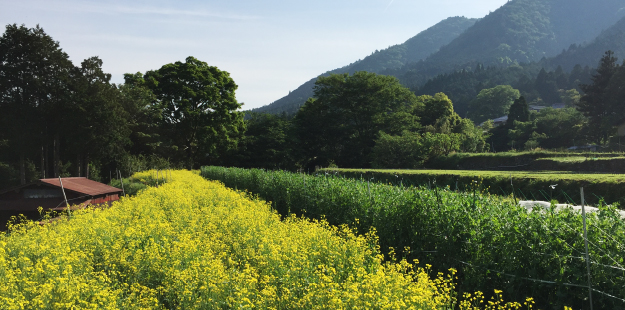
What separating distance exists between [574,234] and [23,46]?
113 feet

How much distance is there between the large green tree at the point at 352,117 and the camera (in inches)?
1775

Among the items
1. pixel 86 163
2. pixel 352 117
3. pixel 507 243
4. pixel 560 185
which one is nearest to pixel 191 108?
pixel 86 163

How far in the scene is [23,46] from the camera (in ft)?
89.9

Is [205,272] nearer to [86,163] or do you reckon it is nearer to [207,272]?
A: [207,272]

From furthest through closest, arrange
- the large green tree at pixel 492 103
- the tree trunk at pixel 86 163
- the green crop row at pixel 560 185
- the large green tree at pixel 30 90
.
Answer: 1. the large green tree at pixel 492 103
2. the tree trunk at pixel 86 163
3. the large green tree at pixel 30 90
4. the green crop row at pixel 560 185

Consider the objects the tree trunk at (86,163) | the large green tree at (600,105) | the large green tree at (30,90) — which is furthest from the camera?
the large green tree at (600,105)

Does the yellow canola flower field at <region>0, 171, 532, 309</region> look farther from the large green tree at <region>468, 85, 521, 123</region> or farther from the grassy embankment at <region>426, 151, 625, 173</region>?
the large green tree at <region>468, 85, 521, 123</region>

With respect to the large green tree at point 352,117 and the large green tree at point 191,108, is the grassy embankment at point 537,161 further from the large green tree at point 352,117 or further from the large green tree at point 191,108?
the large green tree at point 191,108

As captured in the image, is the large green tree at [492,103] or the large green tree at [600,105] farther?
the large green tree at [492,103]

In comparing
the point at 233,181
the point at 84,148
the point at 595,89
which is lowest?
the point at 233,181

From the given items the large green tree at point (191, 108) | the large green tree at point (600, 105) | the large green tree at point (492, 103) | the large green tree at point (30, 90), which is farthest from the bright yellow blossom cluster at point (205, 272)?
the large green tree at point (492, 103)

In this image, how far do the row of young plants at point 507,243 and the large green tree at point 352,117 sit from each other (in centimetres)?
3630

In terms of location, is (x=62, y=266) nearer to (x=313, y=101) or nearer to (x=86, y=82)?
(x=86, y=82)

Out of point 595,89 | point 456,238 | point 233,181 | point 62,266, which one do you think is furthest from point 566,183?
point 595,89
